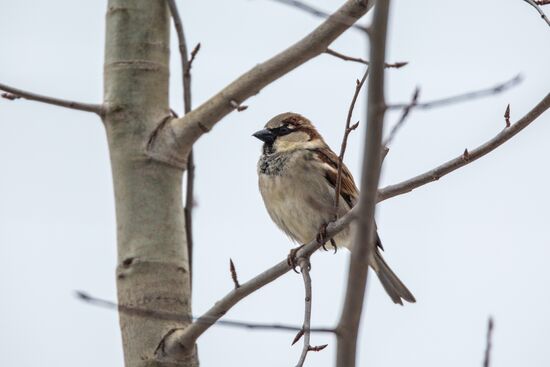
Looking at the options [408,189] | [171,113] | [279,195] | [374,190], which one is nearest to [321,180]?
[279,195]

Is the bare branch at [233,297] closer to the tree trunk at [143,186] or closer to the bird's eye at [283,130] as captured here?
the tree trunk at [143,186]

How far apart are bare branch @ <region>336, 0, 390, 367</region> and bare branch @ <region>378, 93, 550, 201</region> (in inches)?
44.3

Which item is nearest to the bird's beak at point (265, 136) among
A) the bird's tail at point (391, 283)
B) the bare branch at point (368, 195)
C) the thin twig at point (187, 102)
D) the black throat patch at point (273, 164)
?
the black throat patch at point (273, 164)

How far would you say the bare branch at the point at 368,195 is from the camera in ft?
5.40

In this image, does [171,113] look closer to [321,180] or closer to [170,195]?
[170,195]

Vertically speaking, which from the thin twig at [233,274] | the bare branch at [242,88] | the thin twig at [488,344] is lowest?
the thin twig at [488,344]

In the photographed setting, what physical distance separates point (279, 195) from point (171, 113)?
1.32m

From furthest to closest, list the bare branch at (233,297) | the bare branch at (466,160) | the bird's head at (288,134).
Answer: the bird's head at (288,134), the bare branch at (233,297), the bare branch at (466,160)

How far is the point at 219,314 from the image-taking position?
2830mm

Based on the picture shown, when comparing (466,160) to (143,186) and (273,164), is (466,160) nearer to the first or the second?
(143,186)

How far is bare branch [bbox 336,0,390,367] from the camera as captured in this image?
5.40ft

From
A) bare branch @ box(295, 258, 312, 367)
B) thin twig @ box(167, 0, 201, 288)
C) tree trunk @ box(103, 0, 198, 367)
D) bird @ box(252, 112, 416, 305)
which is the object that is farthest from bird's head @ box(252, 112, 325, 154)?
bare branch @ box(295, 258, 312, 367)

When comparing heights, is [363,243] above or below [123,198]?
below

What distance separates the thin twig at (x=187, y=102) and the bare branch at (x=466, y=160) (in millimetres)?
827
